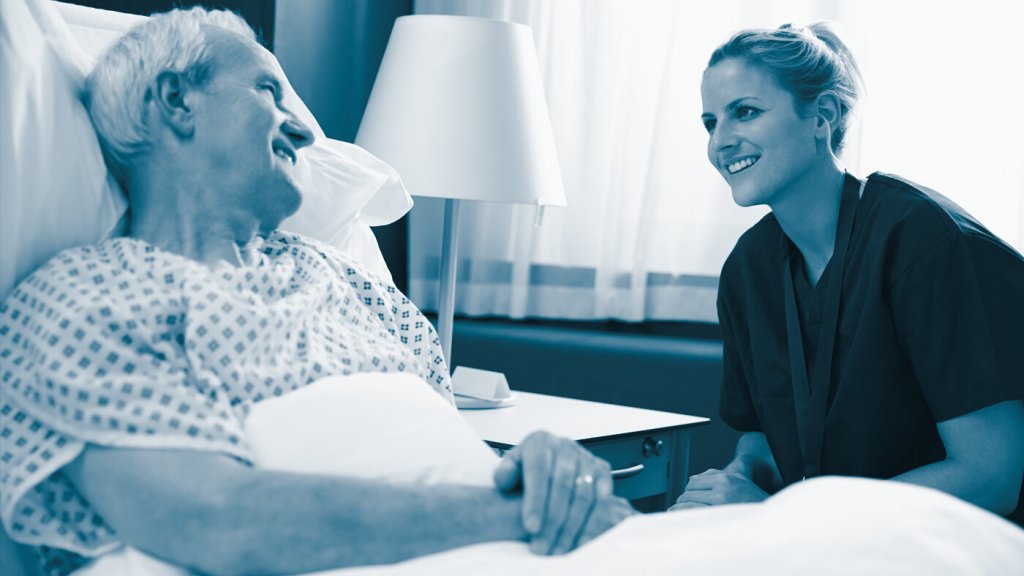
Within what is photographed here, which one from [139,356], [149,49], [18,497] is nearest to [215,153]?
[149,49]

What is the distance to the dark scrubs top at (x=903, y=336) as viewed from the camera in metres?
1.36

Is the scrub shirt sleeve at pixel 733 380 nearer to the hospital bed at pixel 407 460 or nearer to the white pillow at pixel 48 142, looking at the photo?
the hospital bed at pixel 407 460

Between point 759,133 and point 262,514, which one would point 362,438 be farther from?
point 759,133

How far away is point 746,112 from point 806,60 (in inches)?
4.4

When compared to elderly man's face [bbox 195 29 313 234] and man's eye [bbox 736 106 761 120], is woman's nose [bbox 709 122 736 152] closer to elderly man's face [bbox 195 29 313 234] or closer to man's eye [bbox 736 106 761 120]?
man's eye [bbox 736 106 761 120]

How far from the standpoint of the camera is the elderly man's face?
48.2 inches

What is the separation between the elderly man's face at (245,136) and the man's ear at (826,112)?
30.3 inches

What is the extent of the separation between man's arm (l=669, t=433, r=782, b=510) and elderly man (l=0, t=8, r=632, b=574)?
0.49 m

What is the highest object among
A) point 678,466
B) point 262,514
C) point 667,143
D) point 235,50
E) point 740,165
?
point 235,50

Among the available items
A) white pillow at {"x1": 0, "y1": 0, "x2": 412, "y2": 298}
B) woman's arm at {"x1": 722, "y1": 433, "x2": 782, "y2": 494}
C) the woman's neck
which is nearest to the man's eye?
the woman's neck

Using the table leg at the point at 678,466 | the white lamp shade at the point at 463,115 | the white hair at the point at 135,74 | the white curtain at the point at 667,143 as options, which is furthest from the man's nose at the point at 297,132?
the white curtain at the point at 667,143

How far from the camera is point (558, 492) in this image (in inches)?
38.7

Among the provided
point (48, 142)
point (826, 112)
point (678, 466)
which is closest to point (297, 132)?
point (48, 142)

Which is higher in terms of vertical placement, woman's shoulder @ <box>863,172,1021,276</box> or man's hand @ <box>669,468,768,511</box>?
woman's shoulder @ <box>863,172,1021,276</box>
